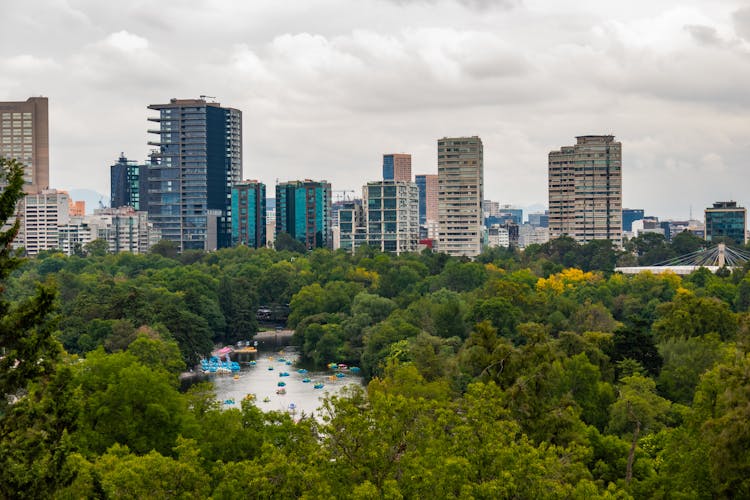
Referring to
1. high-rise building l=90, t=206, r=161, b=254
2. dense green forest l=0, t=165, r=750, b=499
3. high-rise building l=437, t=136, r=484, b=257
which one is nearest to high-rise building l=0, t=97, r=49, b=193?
high-rise building l=90, t=206, r=161, b=254

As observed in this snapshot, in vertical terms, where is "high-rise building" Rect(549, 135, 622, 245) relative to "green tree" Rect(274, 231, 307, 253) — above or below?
above

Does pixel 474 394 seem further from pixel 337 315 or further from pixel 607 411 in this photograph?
pixel 337 315

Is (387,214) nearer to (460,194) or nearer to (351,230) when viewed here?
(351,230)

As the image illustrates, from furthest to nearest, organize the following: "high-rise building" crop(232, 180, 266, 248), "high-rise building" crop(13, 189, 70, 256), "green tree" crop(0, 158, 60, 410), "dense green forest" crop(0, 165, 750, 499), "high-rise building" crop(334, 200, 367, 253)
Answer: "high-rise building" crop(232, 180, 266, 248), "high-rise building" crop(13, 189, 70, 256), "high-rise building" crop(334, 200, 367, 253), "dense green forest" crop(0, 165, 750, 499), "green tree" crop(0, 158, 60, 410)

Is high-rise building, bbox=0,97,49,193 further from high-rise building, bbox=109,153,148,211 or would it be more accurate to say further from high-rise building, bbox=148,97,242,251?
high-rise building, bbox=109,153,148,211

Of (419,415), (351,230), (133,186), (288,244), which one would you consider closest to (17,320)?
(419,415)

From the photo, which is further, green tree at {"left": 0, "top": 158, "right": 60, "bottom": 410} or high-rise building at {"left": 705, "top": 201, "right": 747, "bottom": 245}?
high-rise building at {"left": 705, "top": 201, "right": 747, "bottom": 245}

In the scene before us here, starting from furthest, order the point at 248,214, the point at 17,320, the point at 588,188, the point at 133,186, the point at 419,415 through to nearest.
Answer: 1. the point at 133,186
2. the point at 248,214
3. the point at 588,188
4. the point at 419,415
5. the point at 17,320
